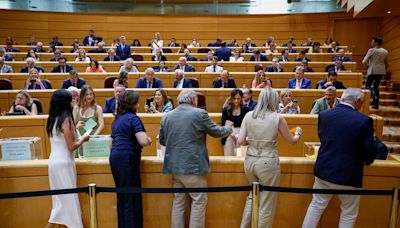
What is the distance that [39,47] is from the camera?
10.9 meters

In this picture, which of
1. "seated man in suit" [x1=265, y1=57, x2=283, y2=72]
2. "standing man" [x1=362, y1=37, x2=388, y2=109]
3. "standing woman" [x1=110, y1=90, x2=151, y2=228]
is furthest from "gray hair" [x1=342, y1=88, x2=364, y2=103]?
"seated man in suit" [x1=265, y1=57, x2=283, y2=72]

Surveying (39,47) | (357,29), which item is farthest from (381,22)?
(39,47)

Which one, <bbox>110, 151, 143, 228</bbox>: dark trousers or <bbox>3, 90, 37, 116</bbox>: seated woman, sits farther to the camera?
<bbox>3, 90, 37, 116</bbox>: seated woman

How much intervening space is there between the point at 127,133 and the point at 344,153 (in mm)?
1622

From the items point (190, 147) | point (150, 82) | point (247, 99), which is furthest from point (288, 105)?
point (190, 147)

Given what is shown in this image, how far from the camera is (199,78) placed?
716 centimetres

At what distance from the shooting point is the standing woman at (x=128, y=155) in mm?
2553

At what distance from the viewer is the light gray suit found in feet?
8.54

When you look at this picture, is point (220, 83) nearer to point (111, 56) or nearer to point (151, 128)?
point (151, 128)

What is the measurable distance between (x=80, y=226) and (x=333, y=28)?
1438 cm

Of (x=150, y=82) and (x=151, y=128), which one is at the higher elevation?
(x=150, y=82)

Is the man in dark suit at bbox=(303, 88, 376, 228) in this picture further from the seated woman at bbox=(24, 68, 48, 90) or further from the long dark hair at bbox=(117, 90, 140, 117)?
the seated woman at bbox=(24, 68, 48, 90)

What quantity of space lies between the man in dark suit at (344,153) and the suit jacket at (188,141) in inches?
31.0

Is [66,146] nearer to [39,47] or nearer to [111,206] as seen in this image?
[111,206]
